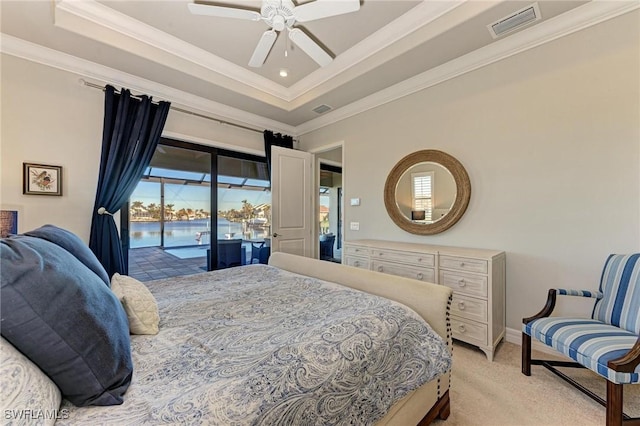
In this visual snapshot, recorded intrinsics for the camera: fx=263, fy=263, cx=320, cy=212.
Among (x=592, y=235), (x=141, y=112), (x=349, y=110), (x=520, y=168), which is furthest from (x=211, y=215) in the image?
(x=592, y=235)

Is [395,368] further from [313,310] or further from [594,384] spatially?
[594,384]

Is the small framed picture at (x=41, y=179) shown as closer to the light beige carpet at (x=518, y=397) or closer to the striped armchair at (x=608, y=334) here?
the light beige carpet at (x=518, y=397)

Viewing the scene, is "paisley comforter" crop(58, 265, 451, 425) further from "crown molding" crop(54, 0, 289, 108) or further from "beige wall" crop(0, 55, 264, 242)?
"crown molding" crop(54, 0, 289, 108)

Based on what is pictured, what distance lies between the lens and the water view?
331 centimetres

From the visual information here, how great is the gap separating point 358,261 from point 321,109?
2306mm

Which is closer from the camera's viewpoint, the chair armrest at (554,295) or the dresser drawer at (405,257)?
the chair armrest at (554,295)

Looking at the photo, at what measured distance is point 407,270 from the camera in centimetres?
270

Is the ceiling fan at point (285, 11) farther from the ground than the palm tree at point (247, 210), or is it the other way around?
the ceiling fan at point (285, 11)

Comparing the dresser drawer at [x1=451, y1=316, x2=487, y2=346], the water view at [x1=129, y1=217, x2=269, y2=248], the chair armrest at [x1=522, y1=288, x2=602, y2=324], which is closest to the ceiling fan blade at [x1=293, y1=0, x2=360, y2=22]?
the chair armrest at [x1=522, y1=288, x2=602, y2=324]

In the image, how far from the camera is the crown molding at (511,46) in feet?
6.63

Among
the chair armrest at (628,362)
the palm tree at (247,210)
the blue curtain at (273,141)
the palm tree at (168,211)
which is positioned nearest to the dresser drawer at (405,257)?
the chair armrest at (628,362)

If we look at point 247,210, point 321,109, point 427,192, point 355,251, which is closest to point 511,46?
point 427,192

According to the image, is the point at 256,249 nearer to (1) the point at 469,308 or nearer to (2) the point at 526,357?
(1) the point at 469,308

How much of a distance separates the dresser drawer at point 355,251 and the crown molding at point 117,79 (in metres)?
2.45
